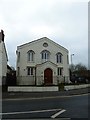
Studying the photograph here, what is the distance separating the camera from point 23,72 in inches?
1577

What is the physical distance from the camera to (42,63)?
3959 cm

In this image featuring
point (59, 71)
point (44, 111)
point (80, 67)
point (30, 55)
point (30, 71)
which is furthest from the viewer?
point (80, 67)

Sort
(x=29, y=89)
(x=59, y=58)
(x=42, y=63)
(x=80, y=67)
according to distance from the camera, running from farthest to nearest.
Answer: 1. (x=80, y=67)
2. (x=59, y=58)
3. (x=42, y=63)
4. (x=29, y=89)

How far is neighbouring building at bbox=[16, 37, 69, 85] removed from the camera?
39438 mm

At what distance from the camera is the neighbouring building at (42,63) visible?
39.4 m

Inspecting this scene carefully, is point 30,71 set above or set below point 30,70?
below

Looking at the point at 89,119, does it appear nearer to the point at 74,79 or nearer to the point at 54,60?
the point at 54,60

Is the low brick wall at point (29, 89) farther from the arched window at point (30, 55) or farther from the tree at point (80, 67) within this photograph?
the tree at point (80, 67)

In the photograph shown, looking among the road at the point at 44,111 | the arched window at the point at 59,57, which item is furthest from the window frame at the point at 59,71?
the road at the point at 44,111

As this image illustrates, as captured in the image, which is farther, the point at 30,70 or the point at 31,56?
the point at 31,56

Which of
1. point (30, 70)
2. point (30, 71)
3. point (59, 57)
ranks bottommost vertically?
point (30, 71)

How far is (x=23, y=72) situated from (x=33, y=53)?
3.24 m

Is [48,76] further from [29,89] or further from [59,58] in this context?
[29,89]

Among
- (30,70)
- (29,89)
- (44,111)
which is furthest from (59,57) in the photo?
(44,111)
